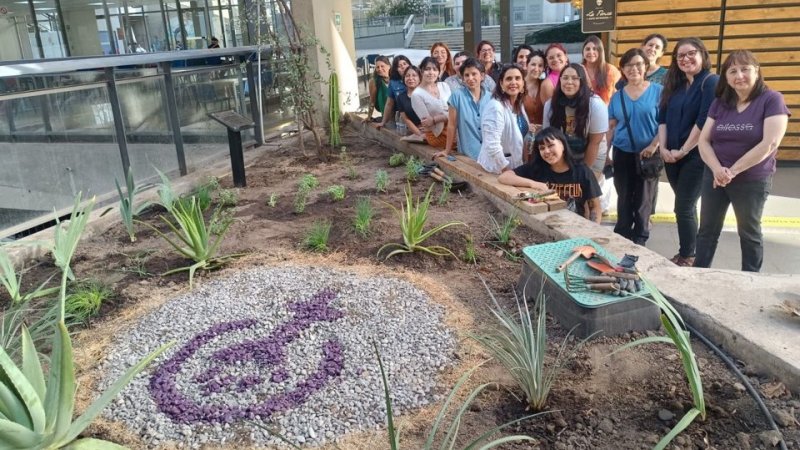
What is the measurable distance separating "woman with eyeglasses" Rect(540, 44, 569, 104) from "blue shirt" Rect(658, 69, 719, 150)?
1223mm

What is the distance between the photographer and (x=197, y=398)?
2.66m

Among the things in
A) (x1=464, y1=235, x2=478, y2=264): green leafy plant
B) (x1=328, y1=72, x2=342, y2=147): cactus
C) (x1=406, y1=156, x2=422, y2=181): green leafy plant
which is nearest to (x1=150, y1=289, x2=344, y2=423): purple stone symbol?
(x1=464, y1=235, x2=478, y2=264): green leafy plant

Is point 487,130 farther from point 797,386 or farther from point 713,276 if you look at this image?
point 797,386

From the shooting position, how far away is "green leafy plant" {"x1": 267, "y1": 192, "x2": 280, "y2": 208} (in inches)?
211

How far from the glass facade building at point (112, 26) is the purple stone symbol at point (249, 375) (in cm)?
1007

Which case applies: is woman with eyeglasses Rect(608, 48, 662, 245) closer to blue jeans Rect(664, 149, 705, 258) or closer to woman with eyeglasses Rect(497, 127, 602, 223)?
blue jeans Rect(664, 149, 705, 258)

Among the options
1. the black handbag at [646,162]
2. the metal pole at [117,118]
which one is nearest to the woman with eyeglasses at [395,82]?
the metal pole at [117,118]

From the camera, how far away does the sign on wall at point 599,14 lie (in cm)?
731

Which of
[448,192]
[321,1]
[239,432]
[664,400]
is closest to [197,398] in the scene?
[239,432]

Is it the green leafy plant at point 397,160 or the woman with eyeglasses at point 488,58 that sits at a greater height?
the woman with eyeglasses at point 488,58

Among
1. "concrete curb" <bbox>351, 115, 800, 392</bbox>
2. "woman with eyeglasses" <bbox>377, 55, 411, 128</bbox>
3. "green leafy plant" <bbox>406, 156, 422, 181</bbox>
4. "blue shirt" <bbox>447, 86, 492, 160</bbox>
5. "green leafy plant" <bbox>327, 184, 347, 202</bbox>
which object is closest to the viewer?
"concrete curb" <bbox>351, 115, 800, 392</bbox>

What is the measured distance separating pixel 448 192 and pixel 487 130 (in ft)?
2.18

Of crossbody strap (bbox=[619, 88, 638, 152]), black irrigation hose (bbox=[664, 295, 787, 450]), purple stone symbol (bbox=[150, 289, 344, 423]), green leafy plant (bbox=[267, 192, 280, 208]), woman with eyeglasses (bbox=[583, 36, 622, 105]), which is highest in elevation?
woman with eyeglasses (bbox=[583, 36, 622, 105])

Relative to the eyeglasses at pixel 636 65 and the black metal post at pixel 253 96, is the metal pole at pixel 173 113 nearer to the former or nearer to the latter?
the black metal post at pixel 253 96
